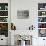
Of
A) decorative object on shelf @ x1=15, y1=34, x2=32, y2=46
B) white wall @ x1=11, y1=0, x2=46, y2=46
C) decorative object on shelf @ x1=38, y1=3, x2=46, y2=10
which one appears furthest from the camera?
decorative object on shelf @ x1=38, y1=3, x2=46, y2=10

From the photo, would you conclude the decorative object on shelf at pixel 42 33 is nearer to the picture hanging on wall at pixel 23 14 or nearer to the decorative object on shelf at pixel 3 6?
the picture hanging on wall at pixel 23 14

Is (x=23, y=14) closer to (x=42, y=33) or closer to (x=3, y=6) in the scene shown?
(x=3, y=6)

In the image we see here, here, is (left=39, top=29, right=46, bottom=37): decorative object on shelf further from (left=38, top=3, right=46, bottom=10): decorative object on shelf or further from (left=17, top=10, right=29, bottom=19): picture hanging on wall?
(left=38, top=3, right=46, bottom=10): decorative object on shelf

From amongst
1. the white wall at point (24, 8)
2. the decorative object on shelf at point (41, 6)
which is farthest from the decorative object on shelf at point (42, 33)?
the decorative object on shelf at point (41, 6)

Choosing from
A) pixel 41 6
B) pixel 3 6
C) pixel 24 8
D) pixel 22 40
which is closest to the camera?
pixel 22 40

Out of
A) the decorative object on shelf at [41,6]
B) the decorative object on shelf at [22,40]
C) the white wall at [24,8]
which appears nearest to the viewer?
the decorative object on shelf at [22,40]

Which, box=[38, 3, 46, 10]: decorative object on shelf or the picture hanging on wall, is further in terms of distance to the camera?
box=[38, 3, 46, 10]: decorative object on shelf

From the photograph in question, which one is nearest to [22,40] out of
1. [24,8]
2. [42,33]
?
[42,33]

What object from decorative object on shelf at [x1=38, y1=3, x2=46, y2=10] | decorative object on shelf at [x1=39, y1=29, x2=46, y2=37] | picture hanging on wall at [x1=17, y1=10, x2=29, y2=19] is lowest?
decorative object on shelf at [x1=39, y1=29, x2=46, y2=37]

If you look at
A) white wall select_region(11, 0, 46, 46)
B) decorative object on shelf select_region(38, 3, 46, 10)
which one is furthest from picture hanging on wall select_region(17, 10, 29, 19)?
decorative object on shelf select_region(38, 3, 46, 10)

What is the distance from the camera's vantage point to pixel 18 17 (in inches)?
234

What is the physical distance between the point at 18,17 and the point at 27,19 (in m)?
0.46

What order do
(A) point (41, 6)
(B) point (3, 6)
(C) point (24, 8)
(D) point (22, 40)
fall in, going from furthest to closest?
(B) point (3, 6)
(A) point (41, 6)
(C) point (24, 8)
(D) point (22, 40)

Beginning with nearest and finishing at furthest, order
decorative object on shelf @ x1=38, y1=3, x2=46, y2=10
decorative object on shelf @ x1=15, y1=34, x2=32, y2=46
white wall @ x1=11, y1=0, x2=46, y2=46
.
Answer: decorative object on shelf @ x1=15, y1=34, x2=32, y2=46 < white wall @ x1=11, y1=0, x2=46, y2=46 < decorative object on shelf @ x1=38, y1=3, x2=46, y2=10
